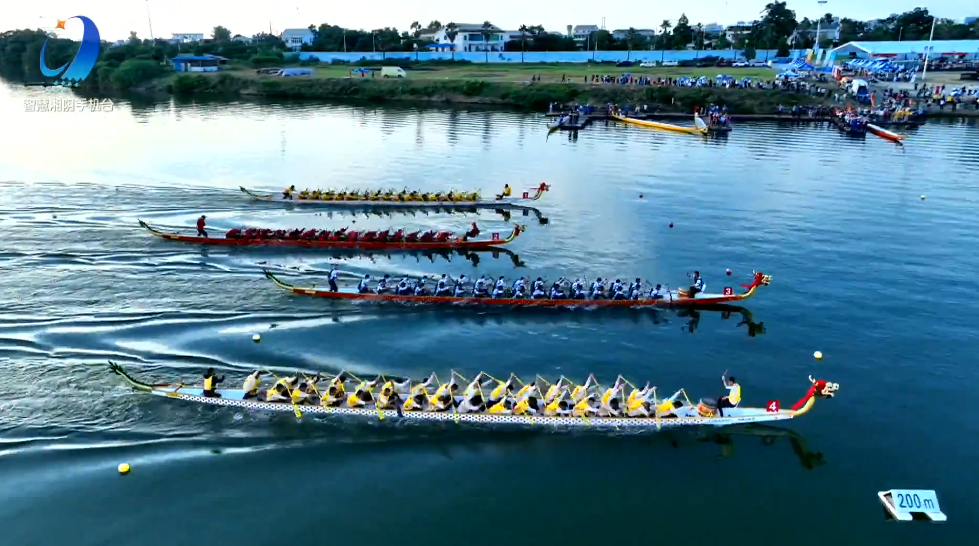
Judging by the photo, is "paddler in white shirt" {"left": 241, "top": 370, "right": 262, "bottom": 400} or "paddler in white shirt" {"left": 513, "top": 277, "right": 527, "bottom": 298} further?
"paddler in white shirt" {"left": 513, "top": 277, "right": 527, "bottom": 298}

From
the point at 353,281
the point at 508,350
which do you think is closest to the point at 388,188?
the point at 353,281

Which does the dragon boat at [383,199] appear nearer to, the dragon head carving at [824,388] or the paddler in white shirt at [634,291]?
the paddler in white shirt at [634,291]

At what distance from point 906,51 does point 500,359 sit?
365 ft

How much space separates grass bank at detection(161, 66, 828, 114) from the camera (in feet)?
278

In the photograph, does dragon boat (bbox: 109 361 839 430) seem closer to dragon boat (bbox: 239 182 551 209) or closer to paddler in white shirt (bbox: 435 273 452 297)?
paddler in white shirt (bbox: 435 273 452 297)

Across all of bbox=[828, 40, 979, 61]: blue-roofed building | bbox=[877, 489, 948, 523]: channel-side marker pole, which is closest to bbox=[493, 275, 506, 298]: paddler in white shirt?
bbox=[877, 489, 948, 523]: channel-side marker pole

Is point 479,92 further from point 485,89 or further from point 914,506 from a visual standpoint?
point 914,506

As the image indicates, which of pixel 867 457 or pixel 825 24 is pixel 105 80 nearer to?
pixel 867 457

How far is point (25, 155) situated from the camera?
55.6 metres

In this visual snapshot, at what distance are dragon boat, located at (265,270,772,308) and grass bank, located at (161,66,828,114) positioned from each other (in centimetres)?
6117

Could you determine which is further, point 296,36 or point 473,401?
point 296,36

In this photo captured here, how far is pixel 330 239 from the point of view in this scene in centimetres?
3459

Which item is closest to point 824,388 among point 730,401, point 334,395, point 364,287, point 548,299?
point 730,401

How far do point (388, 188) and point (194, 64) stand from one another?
94.9m
